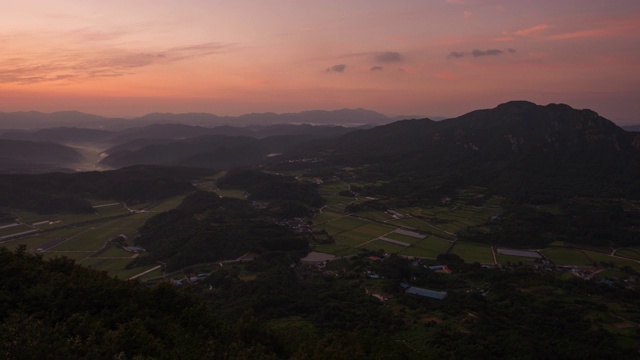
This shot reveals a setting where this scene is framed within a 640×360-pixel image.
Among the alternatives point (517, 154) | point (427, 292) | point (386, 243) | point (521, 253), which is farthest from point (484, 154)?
point (427, 292)

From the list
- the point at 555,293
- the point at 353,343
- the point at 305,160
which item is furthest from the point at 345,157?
the point at 353,343

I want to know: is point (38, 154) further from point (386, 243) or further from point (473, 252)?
point (473, 252)

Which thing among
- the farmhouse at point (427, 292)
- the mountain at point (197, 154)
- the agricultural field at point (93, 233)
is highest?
the mountain at point (197, 154)

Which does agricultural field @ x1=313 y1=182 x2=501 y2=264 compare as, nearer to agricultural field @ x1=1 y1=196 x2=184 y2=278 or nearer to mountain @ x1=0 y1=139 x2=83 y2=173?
agricultural field @ x1=1 y1=196 x2=184 y2=278

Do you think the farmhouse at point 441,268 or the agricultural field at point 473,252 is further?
the agricultural field at point 473,252

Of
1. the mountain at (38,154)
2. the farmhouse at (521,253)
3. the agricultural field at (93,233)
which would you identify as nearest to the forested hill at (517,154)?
the farmhouse at (521,253)

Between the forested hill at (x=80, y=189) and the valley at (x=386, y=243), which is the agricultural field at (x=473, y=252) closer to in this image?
the valley at (x=386, y=243)
